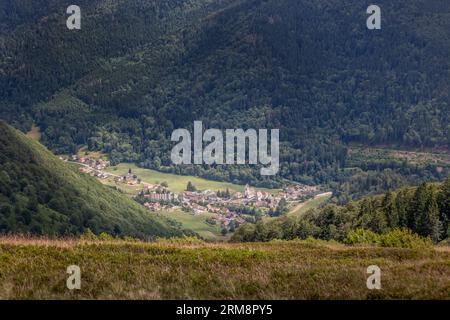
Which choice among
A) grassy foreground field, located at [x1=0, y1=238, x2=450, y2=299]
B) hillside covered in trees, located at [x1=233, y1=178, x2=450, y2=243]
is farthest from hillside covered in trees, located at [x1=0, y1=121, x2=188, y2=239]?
grassy foreground field, located at [x1=0, y1=238, x2=450, y2=299]

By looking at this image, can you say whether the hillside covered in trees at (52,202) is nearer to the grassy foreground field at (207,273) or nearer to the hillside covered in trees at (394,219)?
the hillside covered in trees at (394,219)

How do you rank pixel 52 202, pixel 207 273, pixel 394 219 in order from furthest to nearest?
pixel 52 202, pixel 394 219, pixel 207 273

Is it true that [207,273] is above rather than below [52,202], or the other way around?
above

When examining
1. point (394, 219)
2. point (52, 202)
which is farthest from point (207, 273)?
point (52, 202)

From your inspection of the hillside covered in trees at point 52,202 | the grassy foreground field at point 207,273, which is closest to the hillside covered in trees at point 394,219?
the grassy foreground field at point 207,273

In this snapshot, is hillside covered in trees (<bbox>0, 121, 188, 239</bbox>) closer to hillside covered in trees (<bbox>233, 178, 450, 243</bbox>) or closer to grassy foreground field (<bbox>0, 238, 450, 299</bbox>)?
hillside covered in trees (<bbox>233, 178, 450, 243</bbox>)

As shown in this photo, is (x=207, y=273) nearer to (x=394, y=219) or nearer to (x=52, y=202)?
(x=394, y=219)
